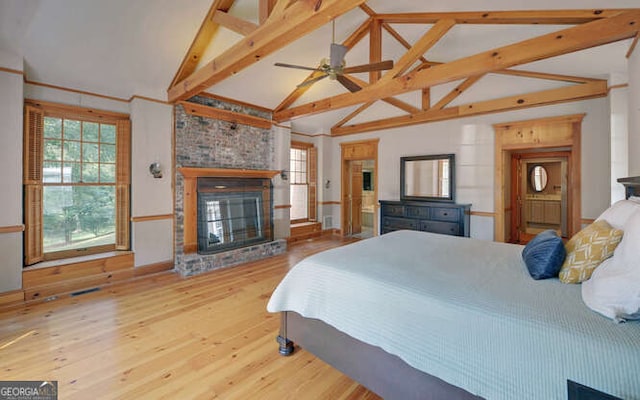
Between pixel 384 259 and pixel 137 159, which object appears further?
pixel 137 159

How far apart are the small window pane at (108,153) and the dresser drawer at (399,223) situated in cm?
492

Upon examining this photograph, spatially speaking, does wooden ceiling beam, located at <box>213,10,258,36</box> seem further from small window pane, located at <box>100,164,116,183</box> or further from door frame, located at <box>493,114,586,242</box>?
door frame, located at <box>493,114,586,242</box>

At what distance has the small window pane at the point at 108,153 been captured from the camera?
3.99 metres

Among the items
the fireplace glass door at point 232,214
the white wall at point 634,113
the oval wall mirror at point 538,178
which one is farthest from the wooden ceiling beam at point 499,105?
the oval wall mirror at point 538,178

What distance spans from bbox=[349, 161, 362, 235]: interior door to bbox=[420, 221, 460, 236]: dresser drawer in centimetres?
230

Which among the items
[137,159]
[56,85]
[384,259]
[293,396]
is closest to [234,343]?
[293,396]

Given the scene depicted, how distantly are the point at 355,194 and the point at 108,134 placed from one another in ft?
17.6

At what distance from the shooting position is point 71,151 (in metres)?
3.73

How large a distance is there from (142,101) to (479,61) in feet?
14.8

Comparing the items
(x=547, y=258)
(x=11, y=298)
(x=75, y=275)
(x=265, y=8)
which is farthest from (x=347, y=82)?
(x=11, y=298)

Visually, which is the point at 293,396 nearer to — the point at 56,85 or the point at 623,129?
the point at 56,85

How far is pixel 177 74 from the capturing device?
4.06 meters

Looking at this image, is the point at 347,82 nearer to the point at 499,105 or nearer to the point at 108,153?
the point at 499,105

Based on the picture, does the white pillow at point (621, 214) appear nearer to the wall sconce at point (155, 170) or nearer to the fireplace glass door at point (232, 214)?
the fireplace glass door at point (232, 214)
